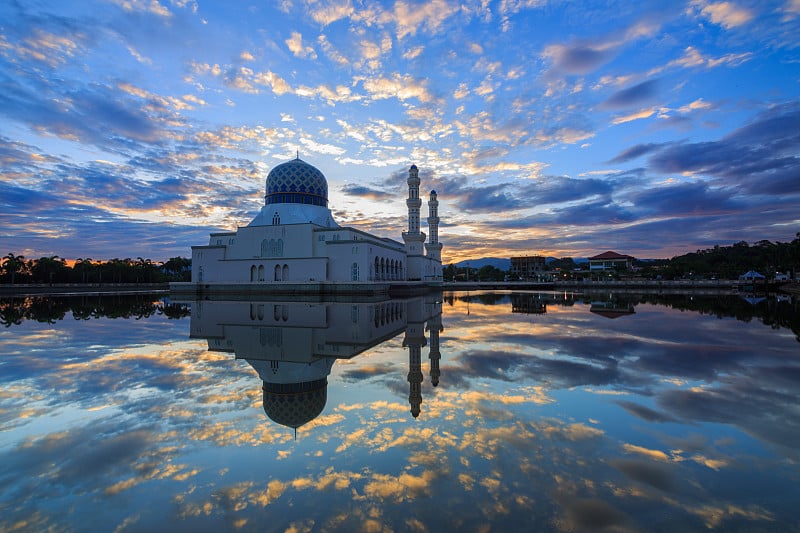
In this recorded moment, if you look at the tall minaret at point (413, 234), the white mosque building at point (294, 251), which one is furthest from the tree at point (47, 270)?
the tall minaret at point (413, 234)

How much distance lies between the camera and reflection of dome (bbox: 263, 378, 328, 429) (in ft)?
14.7

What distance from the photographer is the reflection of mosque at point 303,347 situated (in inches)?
199

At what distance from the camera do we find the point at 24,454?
3551 mm

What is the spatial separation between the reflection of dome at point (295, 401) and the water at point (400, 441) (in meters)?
0.03

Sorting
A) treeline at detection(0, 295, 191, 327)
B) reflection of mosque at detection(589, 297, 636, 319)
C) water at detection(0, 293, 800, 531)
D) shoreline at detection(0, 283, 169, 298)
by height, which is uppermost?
shoreline at detection(0, 283, 169, 298)

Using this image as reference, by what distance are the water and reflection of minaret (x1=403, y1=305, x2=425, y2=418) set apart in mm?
53

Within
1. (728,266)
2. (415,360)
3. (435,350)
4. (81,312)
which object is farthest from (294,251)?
(728,266)

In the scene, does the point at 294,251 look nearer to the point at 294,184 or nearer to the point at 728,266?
the point at 294,184

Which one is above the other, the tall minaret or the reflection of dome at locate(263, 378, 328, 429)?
the tall minaret

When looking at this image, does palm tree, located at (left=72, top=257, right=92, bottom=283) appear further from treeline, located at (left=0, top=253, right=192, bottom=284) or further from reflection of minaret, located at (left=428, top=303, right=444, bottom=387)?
reflection of minaret, located at (left=428, top=303, right=444, bottom=387)

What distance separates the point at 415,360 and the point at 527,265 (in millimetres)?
98408

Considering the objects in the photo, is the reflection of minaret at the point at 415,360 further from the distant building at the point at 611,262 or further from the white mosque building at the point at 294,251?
the distant building at the point at 611,262

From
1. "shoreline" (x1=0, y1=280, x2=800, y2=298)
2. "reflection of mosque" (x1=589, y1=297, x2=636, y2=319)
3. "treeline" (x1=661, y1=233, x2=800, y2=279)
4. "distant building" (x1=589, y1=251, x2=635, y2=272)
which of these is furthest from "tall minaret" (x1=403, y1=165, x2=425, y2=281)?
"distant building" (x1=589, y1=251, x2=635, y2=272)

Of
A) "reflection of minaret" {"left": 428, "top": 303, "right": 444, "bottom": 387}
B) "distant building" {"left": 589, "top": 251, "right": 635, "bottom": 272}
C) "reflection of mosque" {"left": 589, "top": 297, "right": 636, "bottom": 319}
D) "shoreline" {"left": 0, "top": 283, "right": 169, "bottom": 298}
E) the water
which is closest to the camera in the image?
the water
